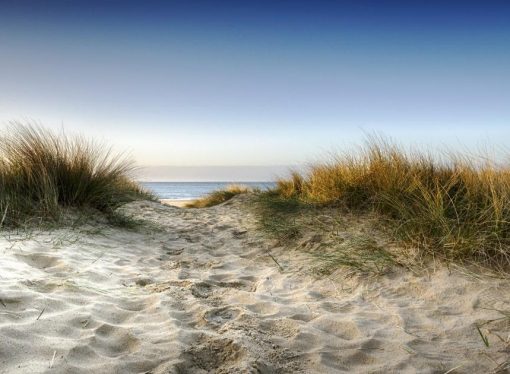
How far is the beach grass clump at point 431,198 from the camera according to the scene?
309 cm

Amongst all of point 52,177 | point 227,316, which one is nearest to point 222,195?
point 52,177

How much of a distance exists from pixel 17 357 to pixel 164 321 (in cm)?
72

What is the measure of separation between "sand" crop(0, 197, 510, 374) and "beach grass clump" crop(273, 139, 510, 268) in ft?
1.17

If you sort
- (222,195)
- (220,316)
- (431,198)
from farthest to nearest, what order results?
1. (222,195)
2. (431,198)
3. (220,316)

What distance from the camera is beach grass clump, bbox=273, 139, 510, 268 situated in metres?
3.09

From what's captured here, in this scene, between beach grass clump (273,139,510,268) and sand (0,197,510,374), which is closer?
sand (0,197,510,374)

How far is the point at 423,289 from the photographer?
2.77 m

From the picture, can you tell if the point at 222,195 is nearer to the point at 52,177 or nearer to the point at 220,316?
the point at 52,177

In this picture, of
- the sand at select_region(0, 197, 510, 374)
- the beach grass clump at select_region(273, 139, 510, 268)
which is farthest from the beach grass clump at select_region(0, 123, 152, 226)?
the beach grass clump at select_region(273, 139, 510, 268)

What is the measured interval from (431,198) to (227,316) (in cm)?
256

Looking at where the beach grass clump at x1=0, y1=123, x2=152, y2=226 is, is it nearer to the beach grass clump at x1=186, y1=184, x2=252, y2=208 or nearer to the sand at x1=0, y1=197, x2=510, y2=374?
the sand at x1=0, y1=197, x2=510, y2=374

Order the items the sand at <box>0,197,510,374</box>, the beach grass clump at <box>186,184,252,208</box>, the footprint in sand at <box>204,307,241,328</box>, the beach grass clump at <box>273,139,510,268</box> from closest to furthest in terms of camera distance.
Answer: the sand at <box>0,197,510,374</box> < the footprint in sand at <box>204,307,241,328</box> < the beach grass clump at <box>273,139,510,268</box> < the beach grass clump at <box>186,184,252,208</box>

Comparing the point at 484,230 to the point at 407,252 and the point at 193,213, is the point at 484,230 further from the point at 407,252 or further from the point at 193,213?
the point at 193,213

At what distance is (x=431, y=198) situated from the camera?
4016 mm
